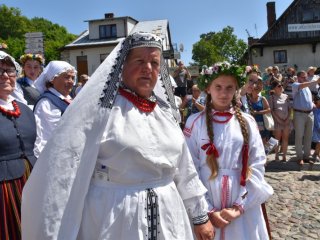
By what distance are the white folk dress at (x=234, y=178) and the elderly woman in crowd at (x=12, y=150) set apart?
1344 mm

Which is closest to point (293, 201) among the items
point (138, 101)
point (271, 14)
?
point (138, 101)

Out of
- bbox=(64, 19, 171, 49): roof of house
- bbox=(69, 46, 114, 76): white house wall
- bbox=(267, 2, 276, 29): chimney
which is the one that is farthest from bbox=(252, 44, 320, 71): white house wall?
bbox=(69, 46, 114, 76): white house wall

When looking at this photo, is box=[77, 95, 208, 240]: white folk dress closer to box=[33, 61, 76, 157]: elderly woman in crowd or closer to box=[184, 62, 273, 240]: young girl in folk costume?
box=[184, 62, 273, 240]: young girl in folk costume

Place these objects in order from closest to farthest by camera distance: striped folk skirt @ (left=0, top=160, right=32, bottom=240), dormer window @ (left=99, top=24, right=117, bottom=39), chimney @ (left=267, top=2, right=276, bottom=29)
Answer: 1. striped folk skirt @ (left=0, top=160, right=32, bottom=240)
2. chimney @ (left=267, top=2, right=276, bottom=29)
3. dormer window @ (left=99, top=24, right=117, bottom=39)

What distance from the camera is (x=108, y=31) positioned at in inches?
1416

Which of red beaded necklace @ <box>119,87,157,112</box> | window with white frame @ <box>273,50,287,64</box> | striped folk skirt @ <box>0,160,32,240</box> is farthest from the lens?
window with white frame @ <box>273,50,287,64</box>

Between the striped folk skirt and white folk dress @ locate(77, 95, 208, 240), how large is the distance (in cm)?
113

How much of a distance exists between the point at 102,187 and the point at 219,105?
4.84 feet

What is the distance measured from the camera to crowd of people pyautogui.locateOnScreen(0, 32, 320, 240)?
2100mm

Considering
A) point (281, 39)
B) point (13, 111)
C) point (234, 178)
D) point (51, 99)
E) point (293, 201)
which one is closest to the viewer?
point (234, 178)

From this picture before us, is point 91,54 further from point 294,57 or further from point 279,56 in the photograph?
point 294,57

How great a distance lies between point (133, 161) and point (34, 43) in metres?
6.53

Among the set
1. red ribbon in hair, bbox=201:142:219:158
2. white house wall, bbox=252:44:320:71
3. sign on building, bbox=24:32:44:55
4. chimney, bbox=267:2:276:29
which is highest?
chimney, bbox=267:2:276:29

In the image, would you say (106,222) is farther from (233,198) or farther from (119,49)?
(233,198)
